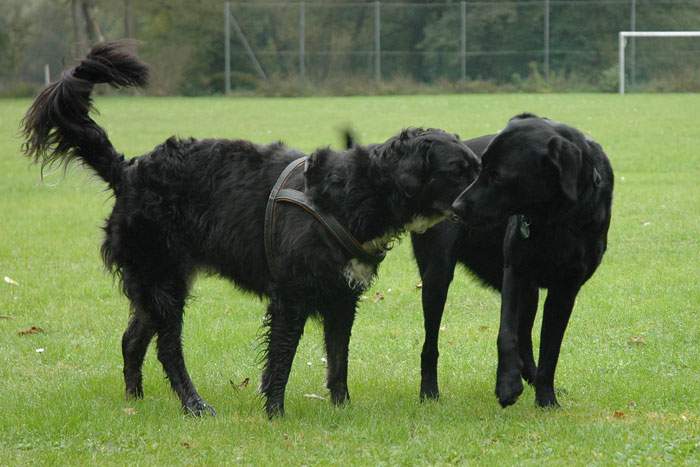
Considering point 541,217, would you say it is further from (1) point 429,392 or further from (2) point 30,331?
(2) point 30,331

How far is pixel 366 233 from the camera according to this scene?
18.4 ft

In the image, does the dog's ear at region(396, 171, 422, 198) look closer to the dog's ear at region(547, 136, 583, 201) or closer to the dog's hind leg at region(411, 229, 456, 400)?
the dog's hind leg at region(411, 229, 456, 400)

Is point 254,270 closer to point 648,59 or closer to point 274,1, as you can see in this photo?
point 648,59

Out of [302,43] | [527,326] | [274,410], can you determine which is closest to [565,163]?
[527,326]

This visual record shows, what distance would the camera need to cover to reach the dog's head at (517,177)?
210 inches

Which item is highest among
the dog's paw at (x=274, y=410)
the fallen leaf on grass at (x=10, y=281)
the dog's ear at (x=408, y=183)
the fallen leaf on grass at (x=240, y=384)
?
the dog's ear at (x=408, y=183)

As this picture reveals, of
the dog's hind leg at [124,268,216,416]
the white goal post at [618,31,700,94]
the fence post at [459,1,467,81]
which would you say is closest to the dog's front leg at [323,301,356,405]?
the dog's hind leg at [124,268,216,416]

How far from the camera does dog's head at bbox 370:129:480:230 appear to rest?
5.49m

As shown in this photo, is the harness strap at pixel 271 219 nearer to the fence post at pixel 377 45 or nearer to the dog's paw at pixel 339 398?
the dog's paw at pixel 339 398

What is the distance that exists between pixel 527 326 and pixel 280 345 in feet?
5.16

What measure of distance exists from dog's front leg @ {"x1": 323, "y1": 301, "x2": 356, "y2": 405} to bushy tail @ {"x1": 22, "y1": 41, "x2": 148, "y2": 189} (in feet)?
5.10

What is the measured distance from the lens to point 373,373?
6.80 meters

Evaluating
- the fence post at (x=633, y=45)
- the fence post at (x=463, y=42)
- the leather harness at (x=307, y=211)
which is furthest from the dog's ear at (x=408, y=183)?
the fence post at (x=463, y=42)

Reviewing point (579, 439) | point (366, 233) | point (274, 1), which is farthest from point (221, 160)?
point (274, 1)
